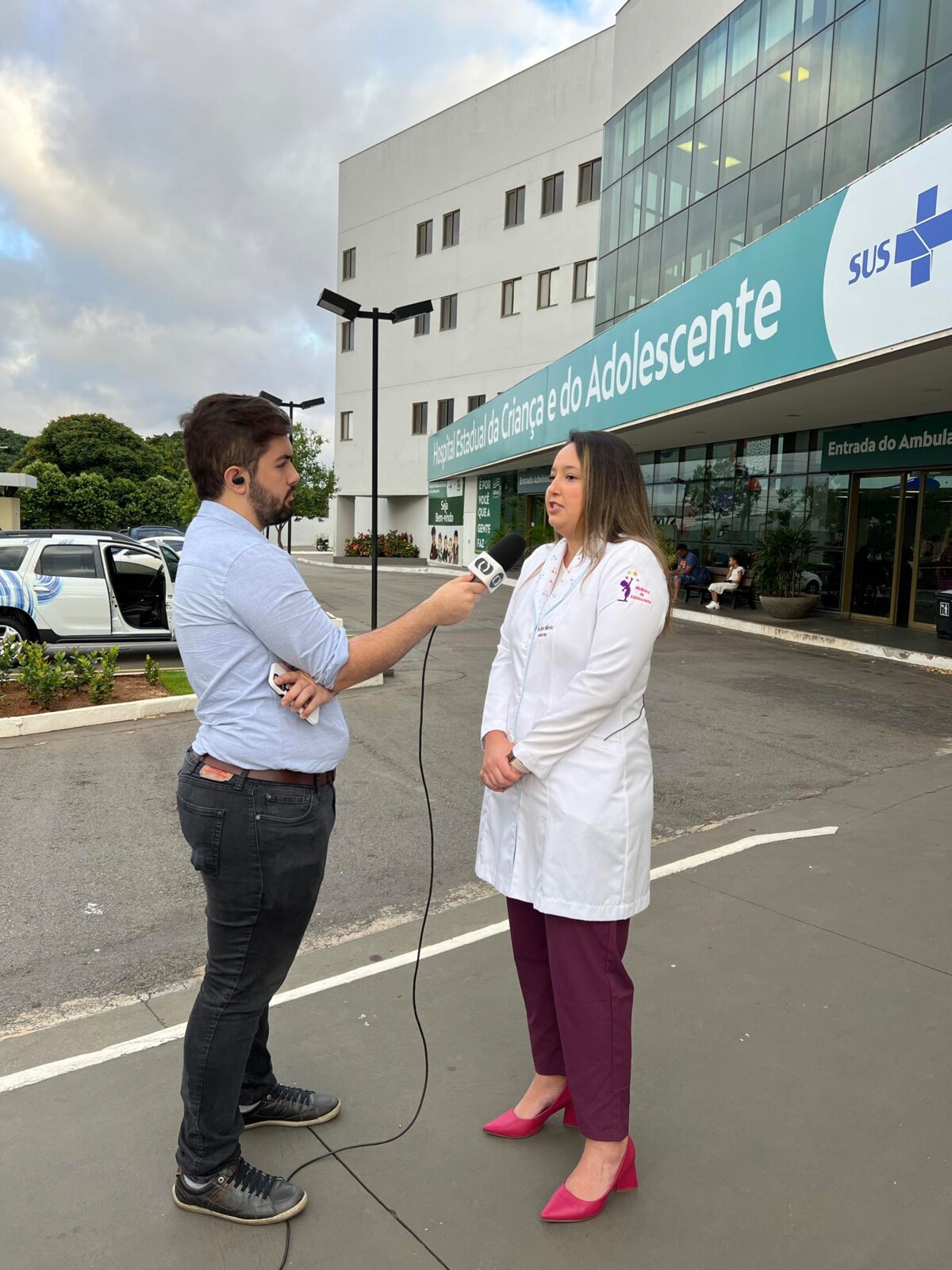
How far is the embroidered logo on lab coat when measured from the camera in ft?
7.57

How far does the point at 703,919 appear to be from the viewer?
403 cm

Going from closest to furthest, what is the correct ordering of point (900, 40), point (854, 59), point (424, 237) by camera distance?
point (900, 40)
point (854, 59)
point (424, 237)

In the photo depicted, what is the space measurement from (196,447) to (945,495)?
15338 mm

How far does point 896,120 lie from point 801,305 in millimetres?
5733

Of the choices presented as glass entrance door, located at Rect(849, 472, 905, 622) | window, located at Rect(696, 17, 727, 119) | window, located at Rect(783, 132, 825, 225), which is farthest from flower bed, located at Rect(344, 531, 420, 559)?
window, located at Rect(783, 132, 825, 225)

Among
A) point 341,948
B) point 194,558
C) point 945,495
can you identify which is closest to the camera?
point 194,558

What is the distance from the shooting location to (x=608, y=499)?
96.6 inches

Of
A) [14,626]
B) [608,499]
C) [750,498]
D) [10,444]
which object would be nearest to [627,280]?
[750,498]

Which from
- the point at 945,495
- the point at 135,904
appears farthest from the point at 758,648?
the point at 135,904

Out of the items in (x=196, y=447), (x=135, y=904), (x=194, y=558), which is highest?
(x=196, y=447)

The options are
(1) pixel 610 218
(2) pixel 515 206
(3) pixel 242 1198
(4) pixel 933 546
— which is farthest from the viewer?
(2) pixel 515 206

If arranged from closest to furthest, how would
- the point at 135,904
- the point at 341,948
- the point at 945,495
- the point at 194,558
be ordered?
the point at 194,558 → the point at 341,948 → the point at 135,904 → the point at 945,495

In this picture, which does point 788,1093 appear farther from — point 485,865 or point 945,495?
point 945,495

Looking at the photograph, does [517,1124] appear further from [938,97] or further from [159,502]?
[159,502]
